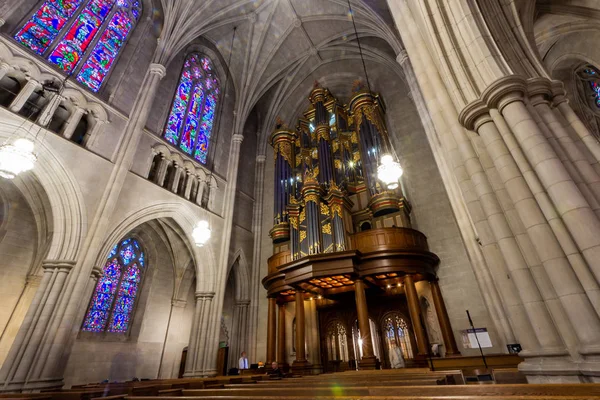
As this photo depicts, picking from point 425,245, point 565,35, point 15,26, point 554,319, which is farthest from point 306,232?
point 15,26

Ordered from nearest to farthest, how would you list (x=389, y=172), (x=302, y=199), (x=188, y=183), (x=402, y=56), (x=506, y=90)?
1. (x=506, y=90)
2. (x=389, y=172)
3. (x=402, y=56)
4. (x=188, y=183)
5. (x=302, y=199)

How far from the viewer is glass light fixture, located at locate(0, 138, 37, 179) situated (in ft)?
15.8

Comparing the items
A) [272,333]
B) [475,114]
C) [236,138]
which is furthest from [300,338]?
[236,138]

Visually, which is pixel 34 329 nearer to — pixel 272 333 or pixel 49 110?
pixel 49 110

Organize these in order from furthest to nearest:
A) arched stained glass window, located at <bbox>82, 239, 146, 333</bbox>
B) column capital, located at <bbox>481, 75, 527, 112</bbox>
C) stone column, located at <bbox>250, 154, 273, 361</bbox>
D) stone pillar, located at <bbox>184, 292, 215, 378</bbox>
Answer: stone column, located at <bbox>250, 154, 273, 361</bbox>, arched stained glass window, located at <bbox>82, 239, 146, 333</bbox>, stone pillar, located at <bbox>184, 292, 215, 378</bbox>, column capital, located at <bbox>481, 75, 527, 112</bbox>

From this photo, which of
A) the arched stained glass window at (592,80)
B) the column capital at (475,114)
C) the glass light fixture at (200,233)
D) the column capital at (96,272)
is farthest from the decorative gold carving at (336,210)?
the arched stained glass window at (592,80)

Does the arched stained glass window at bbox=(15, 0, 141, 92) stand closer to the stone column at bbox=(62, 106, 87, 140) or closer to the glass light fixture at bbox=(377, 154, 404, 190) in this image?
the stone column at bbox=(62, 106, 87, 140)

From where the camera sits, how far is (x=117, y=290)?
10508 mm

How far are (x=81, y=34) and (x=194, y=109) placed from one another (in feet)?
14.0

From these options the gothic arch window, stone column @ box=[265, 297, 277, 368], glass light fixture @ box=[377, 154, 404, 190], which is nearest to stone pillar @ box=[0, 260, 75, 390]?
stone column @ box=[265, 297, 277, 368]

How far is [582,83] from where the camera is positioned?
702 cm

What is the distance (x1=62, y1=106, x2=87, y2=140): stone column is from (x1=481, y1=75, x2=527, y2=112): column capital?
903 centimetres

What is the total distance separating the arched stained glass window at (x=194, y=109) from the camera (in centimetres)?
1115

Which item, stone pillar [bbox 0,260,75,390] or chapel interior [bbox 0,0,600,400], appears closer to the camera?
chapel interior [bbox 0,0,600,400]
